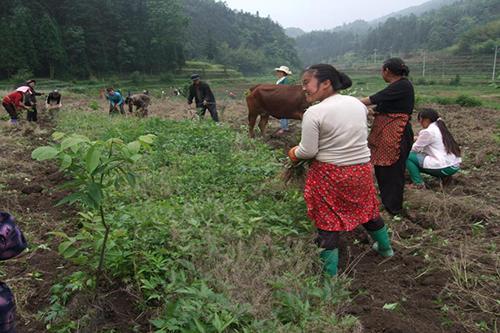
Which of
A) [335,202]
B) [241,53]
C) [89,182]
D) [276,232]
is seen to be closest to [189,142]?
[276,232]

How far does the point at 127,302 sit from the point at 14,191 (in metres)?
3.14

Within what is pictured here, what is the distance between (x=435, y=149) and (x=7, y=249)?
449 cm

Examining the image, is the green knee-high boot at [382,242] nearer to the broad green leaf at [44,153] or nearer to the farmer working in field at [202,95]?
the broad green leaf at [44,153]

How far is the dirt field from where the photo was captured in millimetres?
2660

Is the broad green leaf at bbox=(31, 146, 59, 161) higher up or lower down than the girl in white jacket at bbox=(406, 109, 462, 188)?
higher up

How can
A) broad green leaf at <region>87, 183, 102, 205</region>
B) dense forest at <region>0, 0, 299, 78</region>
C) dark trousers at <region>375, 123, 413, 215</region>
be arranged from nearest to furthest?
broad green leaf at <region>87, 183, 102, 205</region> < dark trousers at <region>375, 123, 413, 215</region> < dense forest at <region>0, 0, 299, 78</region>

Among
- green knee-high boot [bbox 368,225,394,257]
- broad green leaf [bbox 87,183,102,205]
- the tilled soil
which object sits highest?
broad green leaf [bbox 87,183,102,205]

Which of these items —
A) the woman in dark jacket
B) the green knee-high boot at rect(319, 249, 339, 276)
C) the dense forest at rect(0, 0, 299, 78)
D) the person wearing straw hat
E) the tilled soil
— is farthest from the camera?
the dense forest at rect(0, 0, 299, 78)

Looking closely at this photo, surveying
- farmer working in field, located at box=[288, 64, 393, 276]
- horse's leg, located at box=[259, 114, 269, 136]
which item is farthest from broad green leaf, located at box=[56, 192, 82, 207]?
horse's leg, located at box=[259, 114, 269, 136]

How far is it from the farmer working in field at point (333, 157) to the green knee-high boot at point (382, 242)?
298 mm

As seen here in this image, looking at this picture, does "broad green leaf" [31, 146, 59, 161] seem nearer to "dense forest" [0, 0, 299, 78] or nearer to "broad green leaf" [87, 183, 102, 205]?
"broad green leaf" [87, 183, 102, 205]

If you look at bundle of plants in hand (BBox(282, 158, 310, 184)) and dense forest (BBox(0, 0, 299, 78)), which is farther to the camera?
dense forest (BBox(0, 0, 299, 78))

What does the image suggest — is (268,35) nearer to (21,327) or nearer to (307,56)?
(307,56)

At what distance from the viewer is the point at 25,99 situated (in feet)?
35.1
